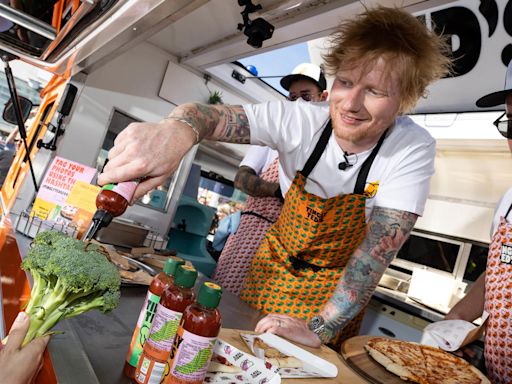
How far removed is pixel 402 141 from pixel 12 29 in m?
2.11

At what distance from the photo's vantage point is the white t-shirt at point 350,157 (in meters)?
1.33

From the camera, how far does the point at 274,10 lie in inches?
104

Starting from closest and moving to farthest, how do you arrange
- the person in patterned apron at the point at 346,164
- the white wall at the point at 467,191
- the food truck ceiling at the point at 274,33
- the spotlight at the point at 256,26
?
1. the person in patterned apron at the point at 346,164
2. the food truck ceiling at the point at 274,33
3. the spotlight at the point at 256,26
4. the white wall at the point at 467,191

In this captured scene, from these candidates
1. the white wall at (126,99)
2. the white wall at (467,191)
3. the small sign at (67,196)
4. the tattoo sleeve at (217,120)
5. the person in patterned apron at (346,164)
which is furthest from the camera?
the white wall at (467,191)

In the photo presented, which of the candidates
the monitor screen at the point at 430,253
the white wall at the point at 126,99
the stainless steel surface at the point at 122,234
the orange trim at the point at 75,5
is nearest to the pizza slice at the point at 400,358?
the stainless steel surface at the point at 122,234

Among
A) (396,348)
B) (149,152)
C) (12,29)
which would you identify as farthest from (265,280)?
(12,29)

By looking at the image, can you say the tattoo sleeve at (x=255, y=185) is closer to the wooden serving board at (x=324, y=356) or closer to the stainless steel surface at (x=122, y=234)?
the stainless steel surface at (x=122, y=234)

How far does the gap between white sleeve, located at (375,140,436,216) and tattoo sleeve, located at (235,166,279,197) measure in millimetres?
699

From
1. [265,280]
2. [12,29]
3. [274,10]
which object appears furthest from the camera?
[274,10]

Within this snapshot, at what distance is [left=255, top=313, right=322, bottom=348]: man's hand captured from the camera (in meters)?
1.04

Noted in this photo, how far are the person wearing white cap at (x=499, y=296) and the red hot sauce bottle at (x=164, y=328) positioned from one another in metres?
1.33

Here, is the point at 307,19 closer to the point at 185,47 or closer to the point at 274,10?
the point at 274,10

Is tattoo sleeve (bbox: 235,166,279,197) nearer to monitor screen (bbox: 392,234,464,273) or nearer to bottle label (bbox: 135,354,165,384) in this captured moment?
bottle label (bbox: 135,354,165,384)

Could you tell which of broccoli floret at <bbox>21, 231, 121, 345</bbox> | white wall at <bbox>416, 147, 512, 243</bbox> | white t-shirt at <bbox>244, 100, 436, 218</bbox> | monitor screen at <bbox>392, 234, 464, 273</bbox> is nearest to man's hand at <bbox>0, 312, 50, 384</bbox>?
broccoli floret at <bbox>21, 231, 121, 345</bbox>
